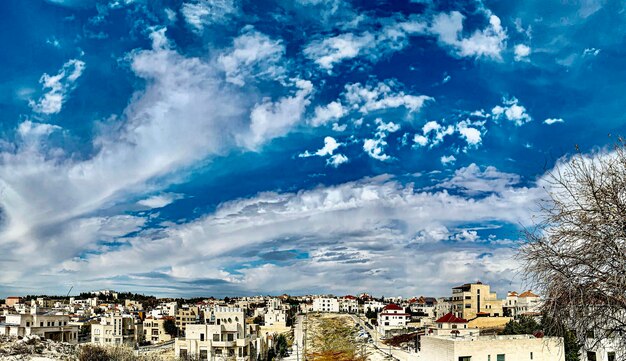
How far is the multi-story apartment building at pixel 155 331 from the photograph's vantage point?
10069cm

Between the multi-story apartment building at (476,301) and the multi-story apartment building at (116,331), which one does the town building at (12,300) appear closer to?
the multi-story apartment building at (116,331)

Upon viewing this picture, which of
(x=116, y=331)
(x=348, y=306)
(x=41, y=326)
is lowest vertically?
(x=348, y=306)

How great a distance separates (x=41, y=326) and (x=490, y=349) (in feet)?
216

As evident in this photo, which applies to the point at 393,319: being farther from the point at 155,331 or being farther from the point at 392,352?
the point at 155,331

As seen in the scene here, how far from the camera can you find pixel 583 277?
12.4 metres

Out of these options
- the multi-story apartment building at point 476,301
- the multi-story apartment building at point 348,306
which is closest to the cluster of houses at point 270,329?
the multi-story apartment building at point 476,301

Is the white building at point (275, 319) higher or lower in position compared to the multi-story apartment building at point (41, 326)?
lower

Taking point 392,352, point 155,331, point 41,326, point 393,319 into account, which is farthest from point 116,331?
point 393,319

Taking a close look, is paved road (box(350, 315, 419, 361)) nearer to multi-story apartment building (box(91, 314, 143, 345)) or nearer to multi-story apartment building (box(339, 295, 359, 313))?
multi-story apartment building (box(91, 314, 143, 345))

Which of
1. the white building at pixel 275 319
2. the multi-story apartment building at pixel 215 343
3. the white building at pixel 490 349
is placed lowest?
the white building at pixel 275 319

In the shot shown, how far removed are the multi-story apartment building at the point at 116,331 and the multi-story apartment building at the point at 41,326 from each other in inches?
128

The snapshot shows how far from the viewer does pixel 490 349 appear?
123ft

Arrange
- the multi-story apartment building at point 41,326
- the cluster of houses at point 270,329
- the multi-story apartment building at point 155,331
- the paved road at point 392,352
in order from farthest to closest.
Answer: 1. the multi-story apartment building at point 155,331
2. the multi-story apartment building at point 41,326
3. the paved road at point 392,352
4. the cluster of houses at point 270,329

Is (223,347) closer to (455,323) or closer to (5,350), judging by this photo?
(5,350)
